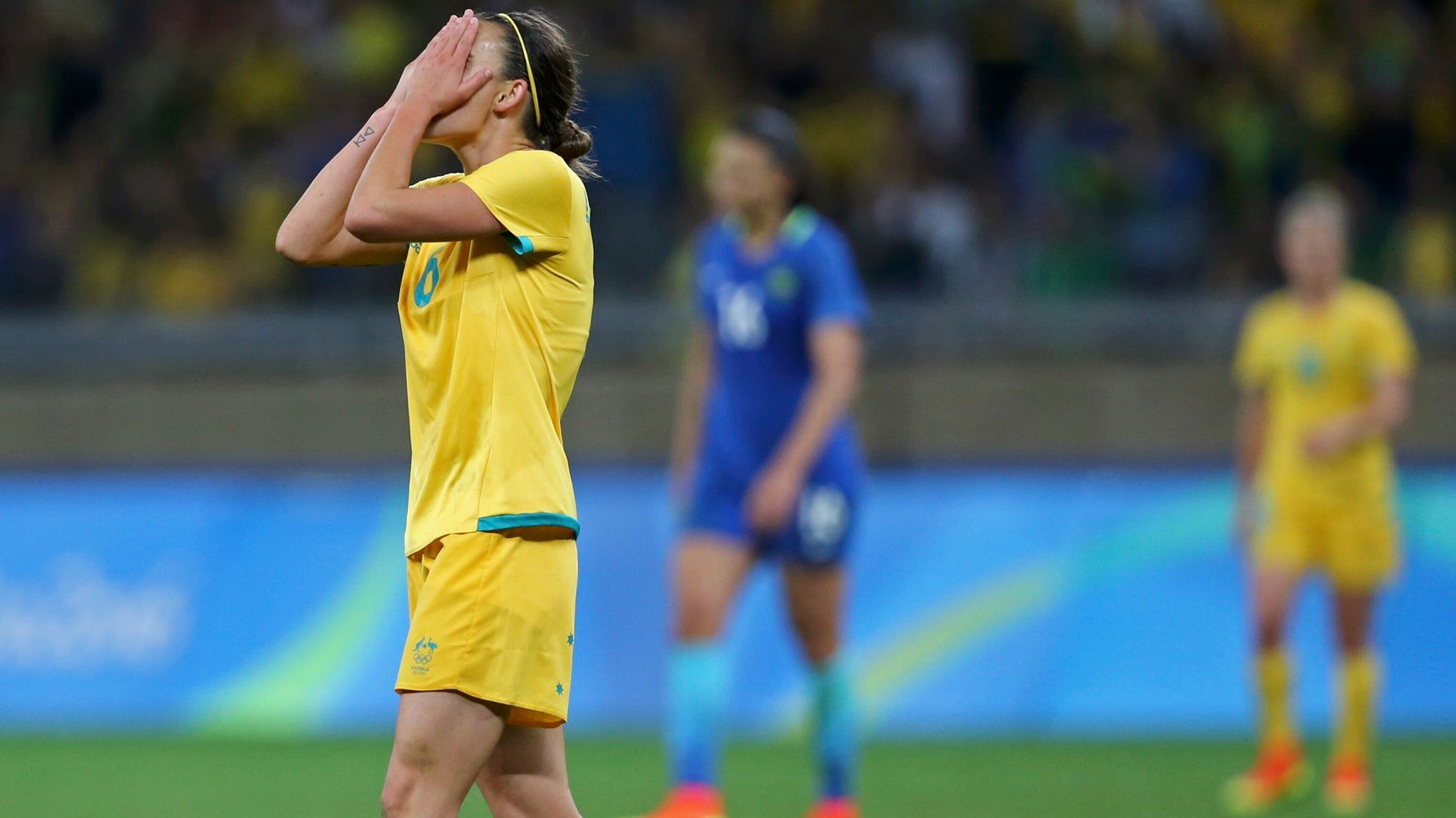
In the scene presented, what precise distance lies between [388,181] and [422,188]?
8 cm

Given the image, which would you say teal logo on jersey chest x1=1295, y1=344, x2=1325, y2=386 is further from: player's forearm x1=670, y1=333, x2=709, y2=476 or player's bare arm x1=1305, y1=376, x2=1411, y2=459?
player's forearm x1=670, y1=333, x2=709, y2=476

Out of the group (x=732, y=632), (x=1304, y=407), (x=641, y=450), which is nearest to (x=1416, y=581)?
(x=1304, y=407)

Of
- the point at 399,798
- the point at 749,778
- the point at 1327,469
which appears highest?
the point at 1327,469

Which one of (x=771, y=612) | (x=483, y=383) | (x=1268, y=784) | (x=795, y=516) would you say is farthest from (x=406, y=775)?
(x=771, y=612)

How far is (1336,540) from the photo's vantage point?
834 centimetres

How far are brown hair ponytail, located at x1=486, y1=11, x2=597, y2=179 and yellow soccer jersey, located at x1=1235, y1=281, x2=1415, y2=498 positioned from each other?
5.14 metres

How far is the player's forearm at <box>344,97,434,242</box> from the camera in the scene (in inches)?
147

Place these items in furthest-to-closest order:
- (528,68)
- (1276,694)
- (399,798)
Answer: (1276,694), (528,68), (399,798)

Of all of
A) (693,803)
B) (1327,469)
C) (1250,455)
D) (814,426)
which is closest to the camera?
(693,803)

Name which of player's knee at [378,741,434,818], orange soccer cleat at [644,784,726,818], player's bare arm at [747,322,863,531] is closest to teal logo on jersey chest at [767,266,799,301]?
player's bare arm at [747,322,863,531]

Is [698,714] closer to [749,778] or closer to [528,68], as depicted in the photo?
[749,778]

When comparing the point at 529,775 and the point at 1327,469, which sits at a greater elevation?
the point at 1327,469

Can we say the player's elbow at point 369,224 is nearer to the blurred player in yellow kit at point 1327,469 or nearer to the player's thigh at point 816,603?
the player's thigh at point 816,603

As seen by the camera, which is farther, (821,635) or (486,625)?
(821,635)
